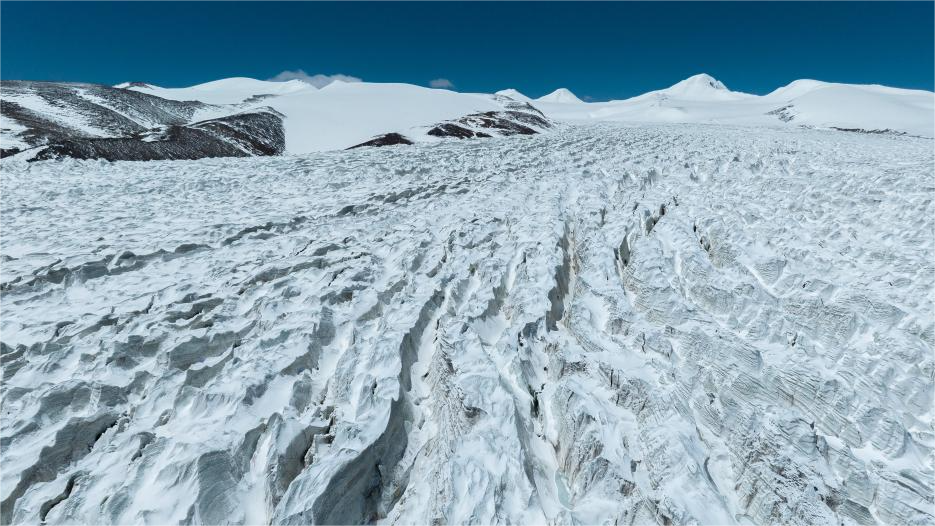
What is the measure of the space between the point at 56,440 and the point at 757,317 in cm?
Result: 804

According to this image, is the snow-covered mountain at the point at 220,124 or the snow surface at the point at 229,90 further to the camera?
the snow surface at the point at 229,90

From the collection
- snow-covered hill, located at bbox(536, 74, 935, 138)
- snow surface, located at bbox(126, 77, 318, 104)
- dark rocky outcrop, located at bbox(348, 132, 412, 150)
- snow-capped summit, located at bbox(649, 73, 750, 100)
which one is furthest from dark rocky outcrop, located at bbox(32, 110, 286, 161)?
snow-capped summit, located at bbox(649, 73, 750, 100)

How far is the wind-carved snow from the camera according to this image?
3.71 m

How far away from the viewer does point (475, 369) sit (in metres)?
5.08

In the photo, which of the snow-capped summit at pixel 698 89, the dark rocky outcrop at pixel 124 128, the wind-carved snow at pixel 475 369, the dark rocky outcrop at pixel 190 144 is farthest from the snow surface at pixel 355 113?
the snow-capped summit at pixel 698 89

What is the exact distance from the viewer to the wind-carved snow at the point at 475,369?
12.2 feet

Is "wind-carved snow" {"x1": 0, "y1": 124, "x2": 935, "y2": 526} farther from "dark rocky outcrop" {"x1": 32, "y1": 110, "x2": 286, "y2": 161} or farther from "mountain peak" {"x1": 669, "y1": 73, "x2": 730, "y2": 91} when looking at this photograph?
"mountain peak" {"x1": 669, "y1": 73, "x2": 730, "y2": 91}

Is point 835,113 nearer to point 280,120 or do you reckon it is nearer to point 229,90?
point 280,120

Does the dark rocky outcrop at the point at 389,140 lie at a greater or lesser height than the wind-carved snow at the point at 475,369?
lesser

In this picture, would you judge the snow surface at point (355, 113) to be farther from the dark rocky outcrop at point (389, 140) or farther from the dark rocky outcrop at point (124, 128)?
the dark rocky outcrop at point (124, 128)

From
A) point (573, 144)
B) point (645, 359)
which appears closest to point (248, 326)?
point (645, 359)

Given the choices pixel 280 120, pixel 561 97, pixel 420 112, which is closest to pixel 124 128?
pixel 280 120

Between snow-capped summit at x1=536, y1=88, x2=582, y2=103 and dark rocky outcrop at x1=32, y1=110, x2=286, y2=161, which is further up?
dark rocky outcrop at x1=32, y1=110, x2=286, y2=161

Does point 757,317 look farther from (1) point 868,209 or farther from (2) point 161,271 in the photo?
(2) point 161,271
